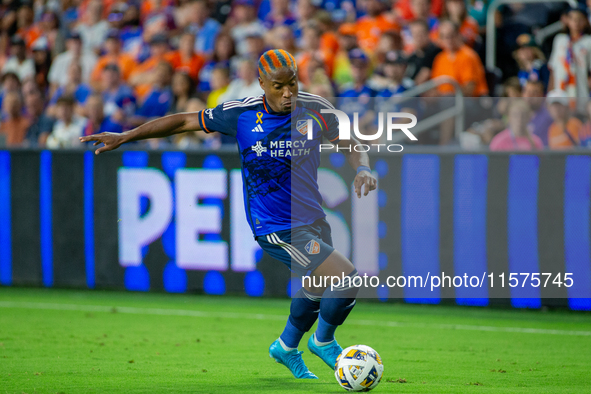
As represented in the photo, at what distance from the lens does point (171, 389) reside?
5.01 meters

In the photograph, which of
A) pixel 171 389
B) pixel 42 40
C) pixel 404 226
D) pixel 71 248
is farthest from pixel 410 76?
pixel 42 40

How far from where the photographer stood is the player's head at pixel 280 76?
16.3ft

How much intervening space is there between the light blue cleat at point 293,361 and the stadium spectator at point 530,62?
570 centimetres

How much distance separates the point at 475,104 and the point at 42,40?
10.5m

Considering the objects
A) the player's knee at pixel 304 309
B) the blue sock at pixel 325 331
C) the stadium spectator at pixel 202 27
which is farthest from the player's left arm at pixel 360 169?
the stadium spectator at pixel 202 27

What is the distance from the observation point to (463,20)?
35.7 ft

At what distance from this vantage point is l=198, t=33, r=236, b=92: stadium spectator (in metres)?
12.2

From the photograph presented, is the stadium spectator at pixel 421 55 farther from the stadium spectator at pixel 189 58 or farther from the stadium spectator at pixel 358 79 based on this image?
the stadium spectator at pixel 189 58

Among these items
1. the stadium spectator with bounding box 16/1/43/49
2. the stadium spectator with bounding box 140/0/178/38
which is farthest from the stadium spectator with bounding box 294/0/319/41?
the stadium spectator with bounding box 16/1/43/49

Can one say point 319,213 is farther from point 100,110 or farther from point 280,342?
point 100,110

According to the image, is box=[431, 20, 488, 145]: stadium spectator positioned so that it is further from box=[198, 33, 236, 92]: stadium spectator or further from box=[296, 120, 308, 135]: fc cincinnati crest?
box=[296, 120, 308, 135]: fc cincinnati crest

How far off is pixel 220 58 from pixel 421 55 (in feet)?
11.4

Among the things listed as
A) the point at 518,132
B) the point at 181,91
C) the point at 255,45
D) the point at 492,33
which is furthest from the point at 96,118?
the point at 518,132

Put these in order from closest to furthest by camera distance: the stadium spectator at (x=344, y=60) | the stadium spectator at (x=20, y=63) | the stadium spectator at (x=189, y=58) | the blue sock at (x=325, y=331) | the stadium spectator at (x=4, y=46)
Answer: the blue sock at (x=325, y=331) < the stadium spectator at (x=344, y=60) < the stadium spectator at (x=189, y=58) < the stadium spectator at (x=20, y=63) < the stadium spectator at (x=4, y=46)
